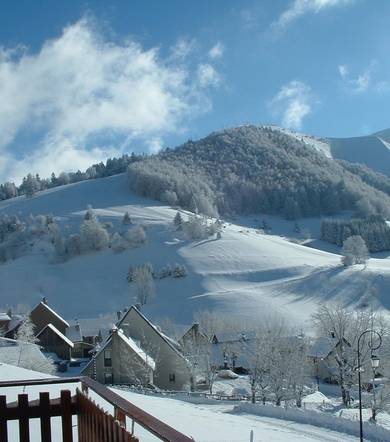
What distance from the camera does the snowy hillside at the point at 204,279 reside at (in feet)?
335

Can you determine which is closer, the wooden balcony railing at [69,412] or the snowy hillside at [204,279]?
the wooden balcony railing at [69,412]

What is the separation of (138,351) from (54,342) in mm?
15707

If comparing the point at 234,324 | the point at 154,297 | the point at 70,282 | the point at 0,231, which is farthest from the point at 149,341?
the point at 0,231

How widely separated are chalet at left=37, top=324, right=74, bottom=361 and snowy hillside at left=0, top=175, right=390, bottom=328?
3823cm

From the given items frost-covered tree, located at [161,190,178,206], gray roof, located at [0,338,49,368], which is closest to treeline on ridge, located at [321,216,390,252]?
frost-covered tree, located at [161,190,178,206]

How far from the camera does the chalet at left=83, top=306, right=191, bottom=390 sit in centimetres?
4369

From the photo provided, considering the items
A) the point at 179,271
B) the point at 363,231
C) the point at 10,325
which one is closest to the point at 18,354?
the point at 10,325

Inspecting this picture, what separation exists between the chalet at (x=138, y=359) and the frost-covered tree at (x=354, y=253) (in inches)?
3394

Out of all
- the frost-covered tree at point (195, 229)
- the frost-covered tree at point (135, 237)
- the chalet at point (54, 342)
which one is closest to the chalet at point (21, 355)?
the chalet at point (54, 342)

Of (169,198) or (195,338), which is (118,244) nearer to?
(169,198)

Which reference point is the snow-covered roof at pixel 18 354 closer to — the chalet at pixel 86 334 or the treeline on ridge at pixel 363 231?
the chalet at pixel 86 334

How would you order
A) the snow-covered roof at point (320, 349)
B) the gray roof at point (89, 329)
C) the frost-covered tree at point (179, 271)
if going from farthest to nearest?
the frost-covered tree at point (179, 271) < the gray roof at point (89, 329) < the snow-covered roof at point (320, 349)

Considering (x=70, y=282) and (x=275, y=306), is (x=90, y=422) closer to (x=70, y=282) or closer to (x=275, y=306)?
(x=275, y=306)

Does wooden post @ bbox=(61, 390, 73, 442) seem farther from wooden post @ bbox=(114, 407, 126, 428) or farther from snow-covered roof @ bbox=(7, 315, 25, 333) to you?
snow-covered roof @ bbox=(7, 315, 25, 333)
